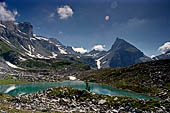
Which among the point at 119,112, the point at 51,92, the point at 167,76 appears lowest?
the point at 119,112

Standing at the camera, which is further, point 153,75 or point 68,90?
point 153,75

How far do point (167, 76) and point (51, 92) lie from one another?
84.8 metres

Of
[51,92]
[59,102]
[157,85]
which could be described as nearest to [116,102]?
[59,102]

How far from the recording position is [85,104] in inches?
1347

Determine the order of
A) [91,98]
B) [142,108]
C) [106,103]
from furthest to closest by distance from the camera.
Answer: [91,98] < [106,103] < [142,108]

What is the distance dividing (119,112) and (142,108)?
565 cm

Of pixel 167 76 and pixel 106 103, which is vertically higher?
pixel 167 76

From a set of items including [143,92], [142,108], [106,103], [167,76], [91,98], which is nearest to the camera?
[142,108]

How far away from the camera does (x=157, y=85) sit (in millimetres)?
91375

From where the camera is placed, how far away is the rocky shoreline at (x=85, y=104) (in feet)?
92.7

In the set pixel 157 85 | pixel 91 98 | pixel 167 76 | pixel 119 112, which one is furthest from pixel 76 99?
pixel 167 76

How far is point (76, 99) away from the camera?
130 feet

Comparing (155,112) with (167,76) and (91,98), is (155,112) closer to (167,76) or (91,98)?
(91,98)

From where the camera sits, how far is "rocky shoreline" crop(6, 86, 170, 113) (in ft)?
92.7
